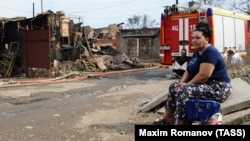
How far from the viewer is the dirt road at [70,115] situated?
606cm

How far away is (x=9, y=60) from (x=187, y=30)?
34.0 ft

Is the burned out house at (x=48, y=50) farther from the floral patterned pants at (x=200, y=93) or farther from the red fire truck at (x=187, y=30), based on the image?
the floral patterned pants at (x=200, y=93)

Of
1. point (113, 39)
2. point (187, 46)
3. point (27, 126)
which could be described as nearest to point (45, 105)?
point (27, 126)

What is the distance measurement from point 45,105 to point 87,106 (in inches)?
48.7

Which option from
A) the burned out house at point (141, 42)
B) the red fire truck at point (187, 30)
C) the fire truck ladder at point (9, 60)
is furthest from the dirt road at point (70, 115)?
the burned out house at point (141, 42)

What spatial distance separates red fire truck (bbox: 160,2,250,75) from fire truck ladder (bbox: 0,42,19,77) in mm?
8590

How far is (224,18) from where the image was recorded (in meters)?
14.3

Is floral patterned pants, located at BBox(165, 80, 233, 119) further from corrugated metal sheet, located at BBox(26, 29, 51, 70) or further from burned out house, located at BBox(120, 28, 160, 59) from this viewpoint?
burned out house, located at BBox(120, 28, 160, 59)

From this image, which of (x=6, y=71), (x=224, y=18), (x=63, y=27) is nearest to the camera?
(x=224, y=18)

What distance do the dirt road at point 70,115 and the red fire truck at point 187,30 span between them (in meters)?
3.49

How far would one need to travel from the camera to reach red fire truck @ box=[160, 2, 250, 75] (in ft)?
45.0

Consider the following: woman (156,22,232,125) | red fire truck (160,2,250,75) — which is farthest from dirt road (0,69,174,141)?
red fire truck (160,2,250,75)

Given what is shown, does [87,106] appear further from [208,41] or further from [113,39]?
[113,39]

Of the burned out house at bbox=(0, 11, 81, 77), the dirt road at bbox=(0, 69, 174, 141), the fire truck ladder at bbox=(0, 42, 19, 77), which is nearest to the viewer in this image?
the dirt road at bbox=(0, 69, 174, 141)
